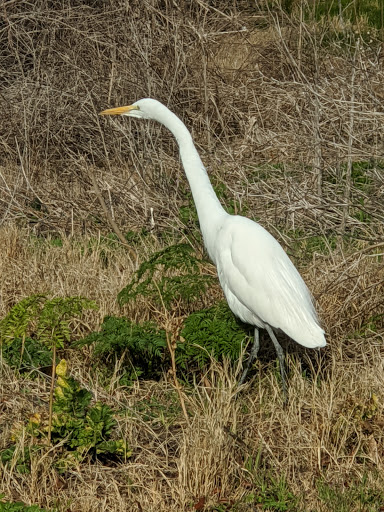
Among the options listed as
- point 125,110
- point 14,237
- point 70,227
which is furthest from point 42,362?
point 70,227

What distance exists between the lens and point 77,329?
3.87 metres

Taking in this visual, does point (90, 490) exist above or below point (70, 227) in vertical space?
above

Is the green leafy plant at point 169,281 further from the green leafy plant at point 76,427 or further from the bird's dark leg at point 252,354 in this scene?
the green leafy plant at point 76,427

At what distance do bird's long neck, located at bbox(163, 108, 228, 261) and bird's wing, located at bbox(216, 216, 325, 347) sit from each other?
100 mm

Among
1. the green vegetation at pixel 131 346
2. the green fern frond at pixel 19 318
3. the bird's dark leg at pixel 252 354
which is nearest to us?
the green fern frond at pixel 19 318

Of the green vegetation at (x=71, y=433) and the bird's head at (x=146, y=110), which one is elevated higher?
the bird's head at (x=146, y=110)

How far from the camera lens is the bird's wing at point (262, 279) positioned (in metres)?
3.50

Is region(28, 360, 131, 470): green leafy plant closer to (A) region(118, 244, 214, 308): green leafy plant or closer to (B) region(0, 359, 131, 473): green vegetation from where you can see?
(B) region(0, 359, 131, 473): green vegetation

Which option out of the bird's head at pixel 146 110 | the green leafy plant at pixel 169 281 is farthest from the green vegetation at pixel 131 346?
the bird's head at pixel 146 110

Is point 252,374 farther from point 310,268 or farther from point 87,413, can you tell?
point 87,413

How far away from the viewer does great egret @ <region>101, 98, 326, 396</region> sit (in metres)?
3.49

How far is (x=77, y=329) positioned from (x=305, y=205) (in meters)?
1.54

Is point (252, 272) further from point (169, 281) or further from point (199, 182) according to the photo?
point (199, 182)

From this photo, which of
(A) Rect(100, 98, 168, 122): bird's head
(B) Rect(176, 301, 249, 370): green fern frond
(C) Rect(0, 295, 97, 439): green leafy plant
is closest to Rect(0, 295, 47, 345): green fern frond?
(C) Rect(0, 295, 97, 439): green leafy plant
